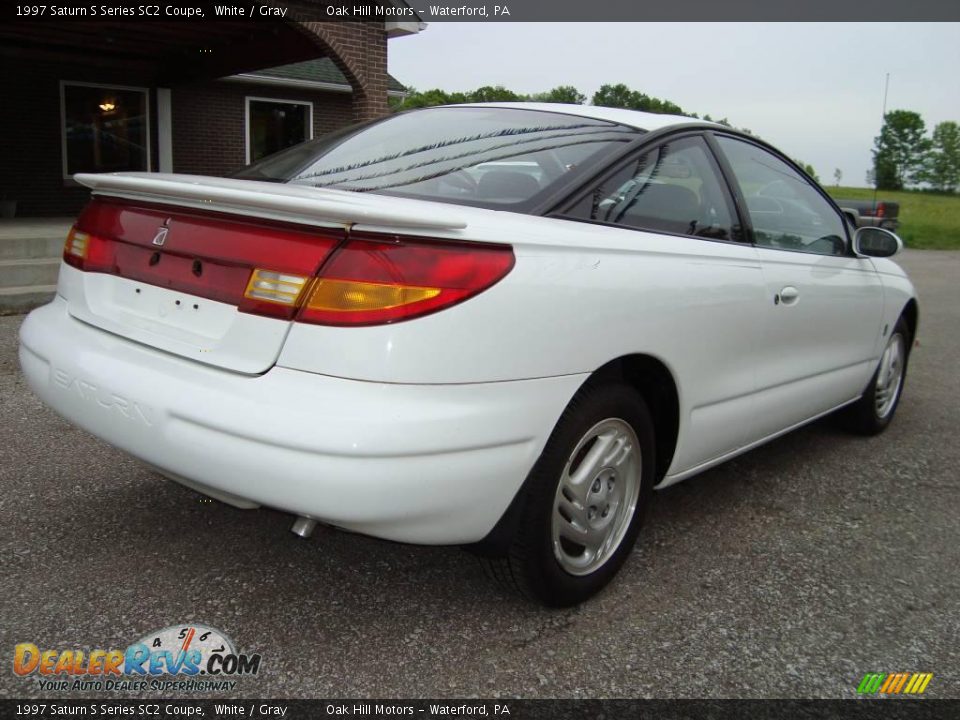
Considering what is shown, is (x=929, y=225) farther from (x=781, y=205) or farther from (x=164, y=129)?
(x=781, y=205)

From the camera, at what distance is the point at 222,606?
2.52 m

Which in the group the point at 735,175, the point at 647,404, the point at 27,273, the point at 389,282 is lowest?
the point at 27,273

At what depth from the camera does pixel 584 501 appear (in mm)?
2535

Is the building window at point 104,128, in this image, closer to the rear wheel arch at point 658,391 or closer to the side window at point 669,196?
the side window at point 669,196

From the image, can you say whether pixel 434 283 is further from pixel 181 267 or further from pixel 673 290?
pixel 673 290

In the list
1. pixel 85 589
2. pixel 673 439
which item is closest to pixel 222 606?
pixel 85 589

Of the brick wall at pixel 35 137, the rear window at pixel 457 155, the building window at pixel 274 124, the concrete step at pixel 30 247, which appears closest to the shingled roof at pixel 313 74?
the building window at pixel 274 124

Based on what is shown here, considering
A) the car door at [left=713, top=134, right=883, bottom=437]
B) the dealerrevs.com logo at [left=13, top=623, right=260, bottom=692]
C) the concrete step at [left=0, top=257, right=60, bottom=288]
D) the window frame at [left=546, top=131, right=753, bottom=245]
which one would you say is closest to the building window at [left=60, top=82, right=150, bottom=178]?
the concrete step at [left=0, top=257, right=60, bottom=288]

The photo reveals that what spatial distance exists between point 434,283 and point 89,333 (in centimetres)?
115

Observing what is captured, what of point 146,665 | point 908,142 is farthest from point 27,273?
point 908,142

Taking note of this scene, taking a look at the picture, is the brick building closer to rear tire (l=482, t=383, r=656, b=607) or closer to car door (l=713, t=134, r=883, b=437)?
car door (l=713, t=134, r=883, b=437)

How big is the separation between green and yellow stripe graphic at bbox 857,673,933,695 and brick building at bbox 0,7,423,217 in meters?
9.21

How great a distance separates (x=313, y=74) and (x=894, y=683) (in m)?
15.1

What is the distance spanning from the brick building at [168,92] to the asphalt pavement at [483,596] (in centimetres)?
795
